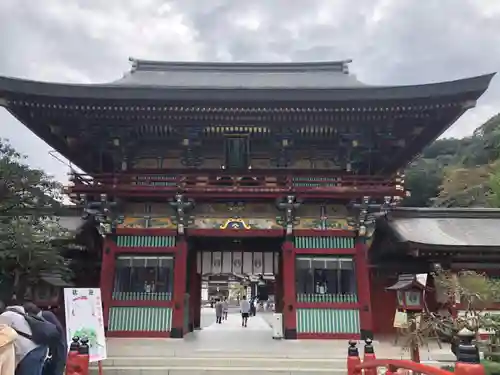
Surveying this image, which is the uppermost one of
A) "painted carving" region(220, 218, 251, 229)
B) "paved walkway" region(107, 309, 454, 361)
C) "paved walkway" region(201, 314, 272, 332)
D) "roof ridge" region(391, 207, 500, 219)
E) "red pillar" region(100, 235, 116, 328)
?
"roof ridge" region(391, 207, 500, 219)

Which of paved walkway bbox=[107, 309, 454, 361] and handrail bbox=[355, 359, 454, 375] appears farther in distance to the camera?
paved walkway bbox=[107, 309, 454, 361]

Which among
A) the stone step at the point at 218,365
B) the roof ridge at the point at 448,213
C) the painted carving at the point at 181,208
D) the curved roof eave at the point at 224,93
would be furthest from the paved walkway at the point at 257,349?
the curved roof eave at the point at 224,93

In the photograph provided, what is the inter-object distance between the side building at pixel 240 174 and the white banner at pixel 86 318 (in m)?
4.11

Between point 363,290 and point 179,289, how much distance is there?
16.8 feet

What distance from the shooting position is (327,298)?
1334 centimetres

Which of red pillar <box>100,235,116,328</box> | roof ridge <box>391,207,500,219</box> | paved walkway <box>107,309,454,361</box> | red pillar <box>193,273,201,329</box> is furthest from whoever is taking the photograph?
roof ridge <box>391,207,500,219</box>

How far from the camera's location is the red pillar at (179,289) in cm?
1300

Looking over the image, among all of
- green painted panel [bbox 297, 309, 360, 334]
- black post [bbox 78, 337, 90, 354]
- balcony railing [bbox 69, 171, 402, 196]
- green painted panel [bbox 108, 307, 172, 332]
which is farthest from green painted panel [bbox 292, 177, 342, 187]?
black post [bbox 78, 337, 90, 354]

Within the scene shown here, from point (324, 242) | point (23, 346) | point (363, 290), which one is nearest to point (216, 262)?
point (324, 242)

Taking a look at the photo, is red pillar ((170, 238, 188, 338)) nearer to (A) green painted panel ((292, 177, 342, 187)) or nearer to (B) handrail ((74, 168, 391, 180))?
(B) handrail ((74, 168, 391, 180))

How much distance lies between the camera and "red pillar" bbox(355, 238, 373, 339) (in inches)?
510

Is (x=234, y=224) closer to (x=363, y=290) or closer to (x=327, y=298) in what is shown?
(x=327, y=298)

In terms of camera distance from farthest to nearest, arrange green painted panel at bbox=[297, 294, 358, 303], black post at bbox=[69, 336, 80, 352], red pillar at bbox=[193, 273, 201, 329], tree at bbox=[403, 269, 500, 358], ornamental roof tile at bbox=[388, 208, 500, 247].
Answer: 1. red pillar at bbox=[193, 273, 201, 329]
2. ornamental roof tile at bbox=[388, 208, 500, 247]
3. green painted panel at bbox=[297, 294, 358, 303]
4. tree at bbox=[403, 269, 500, 358]
5. black post at bbox=[69, 336, 80, 352]

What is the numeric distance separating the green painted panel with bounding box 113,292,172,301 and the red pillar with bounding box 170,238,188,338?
318 mm
